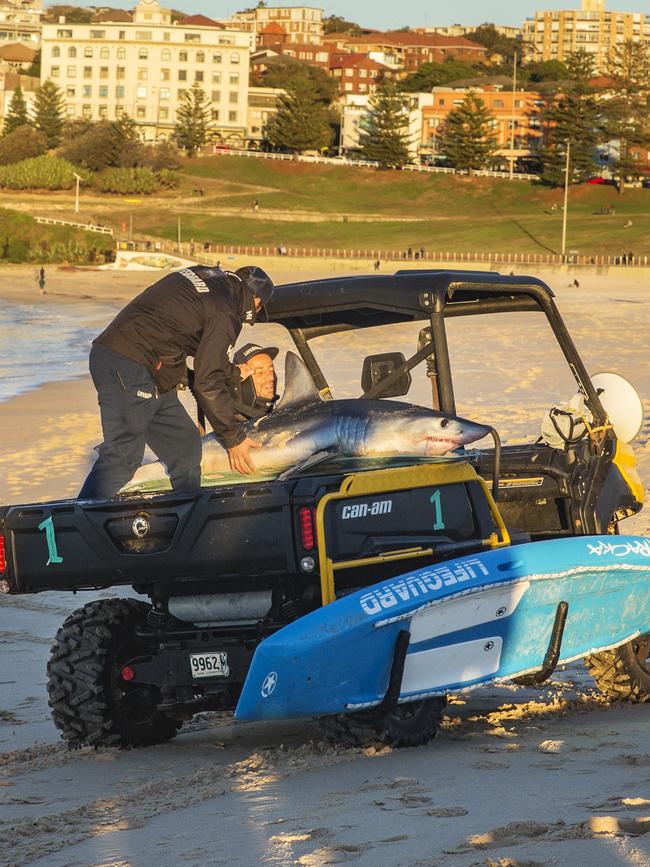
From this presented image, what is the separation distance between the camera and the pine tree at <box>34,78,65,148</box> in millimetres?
131625

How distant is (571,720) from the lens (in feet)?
20.0

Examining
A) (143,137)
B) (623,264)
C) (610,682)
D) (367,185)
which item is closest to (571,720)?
(610,682)

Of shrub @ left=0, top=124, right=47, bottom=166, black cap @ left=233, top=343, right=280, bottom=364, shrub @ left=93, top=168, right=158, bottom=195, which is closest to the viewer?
black cap @ left=233, top=343, right=280, bottom=364

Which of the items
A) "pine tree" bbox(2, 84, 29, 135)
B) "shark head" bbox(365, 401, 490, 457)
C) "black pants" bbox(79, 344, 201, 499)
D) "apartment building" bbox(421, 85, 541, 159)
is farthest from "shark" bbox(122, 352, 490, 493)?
"pine tree" bbox(2, 84, 29, 135)

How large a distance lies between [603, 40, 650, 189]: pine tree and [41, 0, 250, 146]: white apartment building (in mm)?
45000

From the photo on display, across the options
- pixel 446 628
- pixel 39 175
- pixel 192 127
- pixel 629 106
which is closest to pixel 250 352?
pixel 446 628

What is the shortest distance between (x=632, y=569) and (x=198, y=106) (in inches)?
5209

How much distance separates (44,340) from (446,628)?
33.0 m

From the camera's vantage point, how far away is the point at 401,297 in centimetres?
647

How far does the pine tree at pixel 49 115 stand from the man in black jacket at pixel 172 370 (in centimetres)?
12802

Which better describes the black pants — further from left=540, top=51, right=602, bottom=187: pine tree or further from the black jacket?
left=540, top=51, right=602, bottom=187: pine tree

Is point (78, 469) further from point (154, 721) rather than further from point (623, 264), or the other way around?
point (623, 264)

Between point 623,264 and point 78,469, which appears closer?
point 78,469

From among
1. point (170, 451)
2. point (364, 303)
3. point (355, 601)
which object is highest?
point (364, 303)
